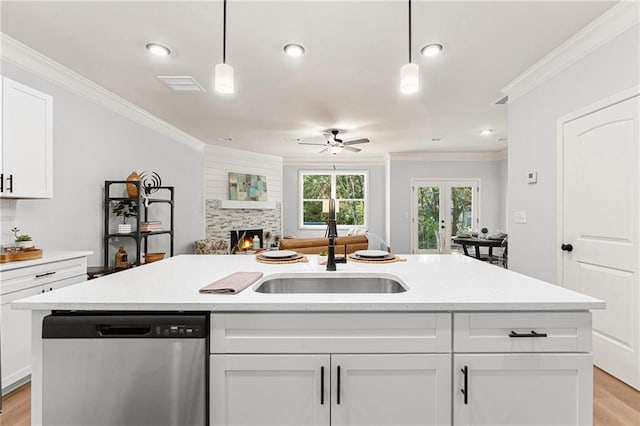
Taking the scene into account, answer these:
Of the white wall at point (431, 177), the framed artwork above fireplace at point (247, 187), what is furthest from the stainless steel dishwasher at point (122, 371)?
the white wall at point (431, 177)

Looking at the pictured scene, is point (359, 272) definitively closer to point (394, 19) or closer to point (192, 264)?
point (192, 264)

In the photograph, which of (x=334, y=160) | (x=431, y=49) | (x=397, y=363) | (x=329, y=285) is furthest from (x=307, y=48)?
(x=334, y=160)

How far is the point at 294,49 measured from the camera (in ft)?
8.70

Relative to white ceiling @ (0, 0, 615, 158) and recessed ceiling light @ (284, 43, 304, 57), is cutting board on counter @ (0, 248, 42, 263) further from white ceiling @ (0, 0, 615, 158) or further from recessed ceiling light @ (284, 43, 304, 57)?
recessed ceiling light @ (284, 43, 304, 57)

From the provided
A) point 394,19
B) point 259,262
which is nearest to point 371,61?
point 394,19

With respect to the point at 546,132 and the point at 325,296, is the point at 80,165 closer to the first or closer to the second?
the point at 325,296

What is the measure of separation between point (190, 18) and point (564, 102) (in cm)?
301

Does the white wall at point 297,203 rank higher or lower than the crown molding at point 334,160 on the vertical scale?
lower

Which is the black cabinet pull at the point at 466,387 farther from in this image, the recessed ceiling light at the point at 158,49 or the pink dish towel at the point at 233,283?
the recessed ceiling light at the point at 158,49

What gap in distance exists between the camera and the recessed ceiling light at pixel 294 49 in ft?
8.54

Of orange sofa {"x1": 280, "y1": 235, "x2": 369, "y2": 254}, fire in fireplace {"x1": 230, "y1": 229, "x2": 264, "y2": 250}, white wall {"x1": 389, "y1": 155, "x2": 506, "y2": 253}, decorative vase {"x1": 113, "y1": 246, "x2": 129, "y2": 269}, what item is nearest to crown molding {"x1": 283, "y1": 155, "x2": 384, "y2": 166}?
white wall {"x1": 389, "y1": 155, "x2": 506, "y2": 253}

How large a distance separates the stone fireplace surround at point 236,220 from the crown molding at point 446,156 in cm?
301

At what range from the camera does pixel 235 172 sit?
22.5 ft

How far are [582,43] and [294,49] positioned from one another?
221 centimetres
